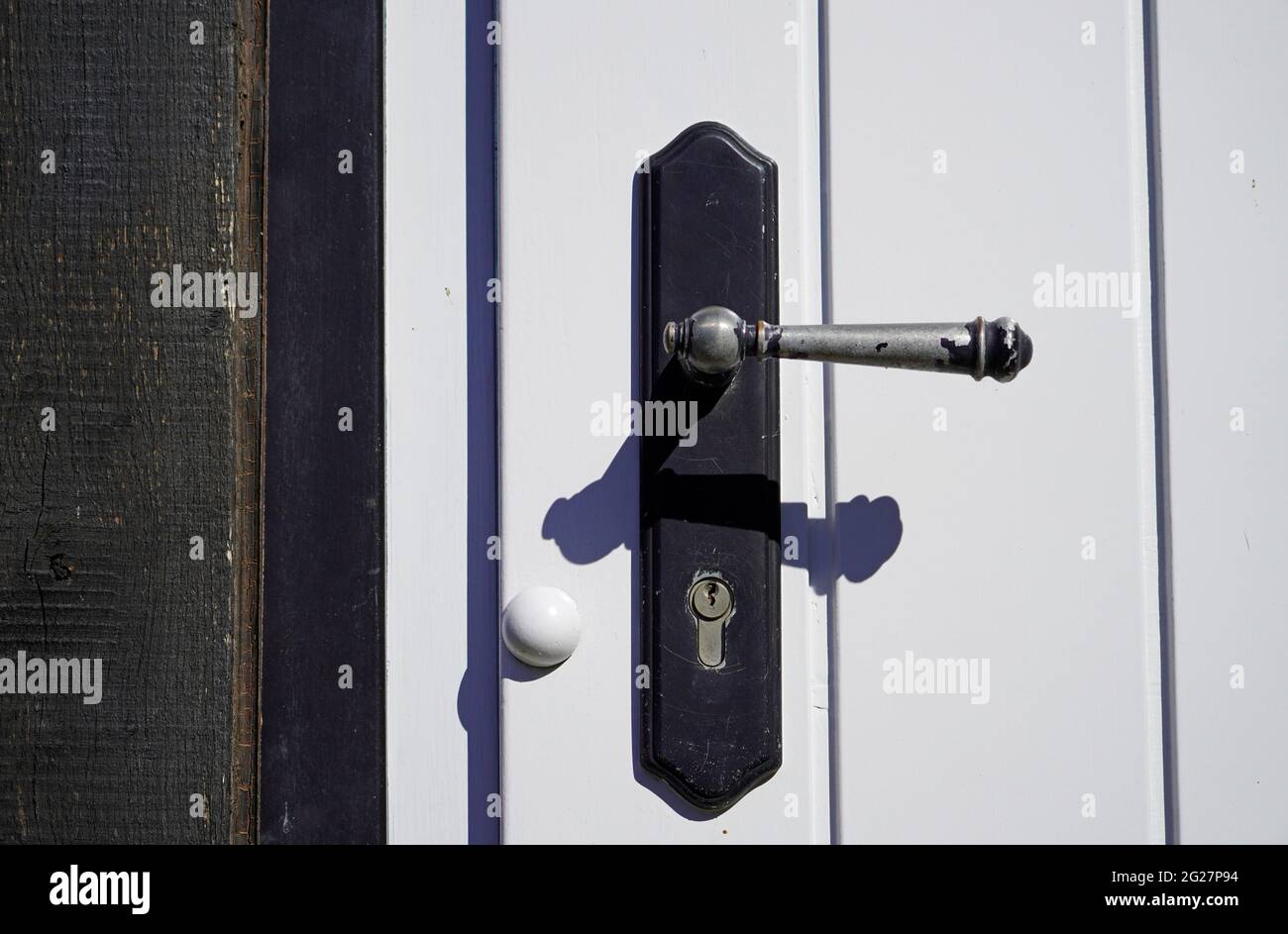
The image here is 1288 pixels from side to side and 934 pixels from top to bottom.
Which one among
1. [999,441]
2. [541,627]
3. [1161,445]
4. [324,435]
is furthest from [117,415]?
[1161,445]

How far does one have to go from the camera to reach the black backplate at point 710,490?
0.60 metres

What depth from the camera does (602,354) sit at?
0.62 m

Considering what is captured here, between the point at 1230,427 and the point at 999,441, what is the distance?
155 mm

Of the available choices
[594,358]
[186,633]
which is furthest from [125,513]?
[594,358]

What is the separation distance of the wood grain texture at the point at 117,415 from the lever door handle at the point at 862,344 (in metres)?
0.31

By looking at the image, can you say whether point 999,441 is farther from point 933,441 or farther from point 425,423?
point 425,423

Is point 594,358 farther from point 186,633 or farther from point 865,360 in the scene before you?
point 186,633

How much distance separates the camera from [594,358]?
62 centimetres

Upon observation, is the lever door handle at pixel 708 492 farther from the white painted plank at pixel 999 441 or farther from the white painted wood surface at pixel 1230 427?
the white painted wood surface at pixel 1230 427

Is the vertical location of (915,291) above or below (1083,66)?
below


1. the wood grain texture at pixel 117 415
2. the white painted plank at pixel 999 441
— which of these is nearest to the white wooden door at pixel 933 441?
the white painted plank at pixel 999 441

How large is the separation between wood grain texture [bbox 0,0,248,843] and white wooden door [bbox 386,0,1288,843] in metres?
0.13

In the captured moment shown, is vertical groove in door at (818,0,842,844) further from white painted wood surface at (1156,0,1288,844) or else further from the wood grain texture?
the wood grain texture
